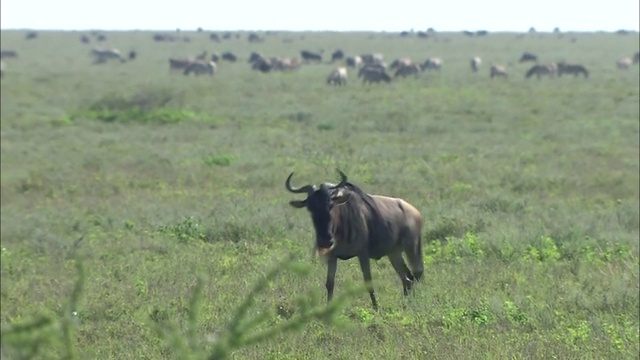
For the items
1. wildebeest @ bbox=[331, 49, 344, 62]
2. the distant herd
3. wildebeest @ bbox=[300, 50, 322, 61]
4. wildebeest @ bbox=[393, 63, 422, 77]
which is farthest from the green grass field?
wildebeest @ bbox=[331, 49, 344, 62]

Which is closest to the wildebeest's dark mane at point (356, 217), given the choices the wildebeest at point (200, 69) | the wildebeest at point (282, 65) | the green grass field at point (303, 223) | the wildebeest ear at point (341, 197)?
the wildebeest ear at point (341, 197)

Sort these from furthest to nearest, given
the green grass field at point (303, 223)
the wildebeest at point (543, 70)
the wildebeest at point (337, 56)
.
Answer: the wildebeest at point (337, 56), the wildebeest at point (543, 70), the green grass field at point (303, 223)

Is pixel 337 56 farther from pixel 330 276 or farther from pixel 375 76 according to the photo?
pixel 330 276

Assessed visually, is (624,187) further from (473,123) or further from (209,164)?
(473,123)

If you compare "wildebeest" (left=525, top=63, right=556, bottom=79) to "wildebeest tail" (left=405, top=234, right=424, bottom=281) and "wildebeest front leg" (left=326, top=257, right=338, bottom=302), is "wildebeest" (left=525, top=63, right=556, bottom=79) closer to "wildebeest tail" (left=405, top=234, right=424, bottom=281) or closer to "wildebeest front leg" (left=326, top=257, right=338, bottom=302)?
"wildebeest tail" (left=405, top=234, right=424, bottom=281)

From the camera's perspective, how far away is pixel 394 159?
19797mm

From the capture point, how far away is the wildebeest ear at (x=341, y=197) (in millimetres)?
8789

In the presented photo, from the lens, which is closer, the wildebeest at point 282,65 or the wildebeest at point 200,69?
the wildebeest at point 200,69

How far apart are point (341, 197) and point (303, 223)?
4.46 meters

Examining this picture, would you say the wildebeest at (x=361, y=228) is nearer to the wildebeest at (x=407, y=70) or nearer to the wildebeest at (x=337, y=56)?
the wildebeest at (x=407, y=70)

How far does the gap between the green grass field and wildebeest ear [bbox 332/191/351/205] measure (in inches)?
34.5

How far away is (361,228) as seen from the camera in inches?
359

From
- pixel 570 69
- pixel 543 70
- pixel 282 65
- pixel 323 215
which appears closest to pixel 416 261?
pixel 323 215

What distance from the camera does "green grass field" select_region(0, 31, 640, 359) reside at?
25.2ft
